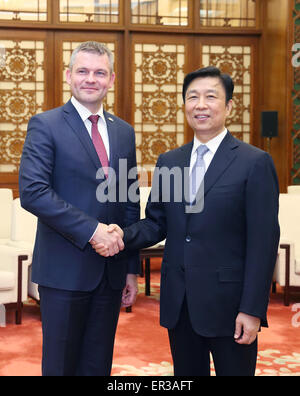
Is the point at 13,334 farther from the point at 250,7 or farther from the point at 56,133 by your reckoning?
the point at 250,7

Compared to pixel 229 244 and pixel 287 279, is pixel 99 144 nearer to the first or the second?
pixel 229 244

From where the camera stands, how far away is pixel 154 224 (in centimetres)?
214

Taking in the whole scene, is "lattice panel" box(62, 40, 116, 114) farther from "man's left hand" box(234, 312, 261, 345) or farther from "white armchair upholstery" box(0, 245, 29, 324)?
"man's left hand" box(234, 312, 261, 345)

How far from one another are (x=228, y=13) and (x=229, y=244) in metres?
5.96

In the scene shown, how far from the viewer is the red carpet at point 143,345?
3305mm

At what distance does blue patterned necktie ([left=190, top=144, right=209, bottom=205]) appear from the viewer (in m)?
1.95

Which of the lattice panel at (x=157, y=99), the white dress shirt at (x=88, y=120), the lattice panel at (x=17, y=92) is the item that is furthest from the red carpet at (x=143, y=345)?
the lattice panel at (x=157, y=99)

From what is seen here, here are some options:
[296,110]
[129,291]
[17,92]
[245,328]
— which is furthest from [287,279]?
[17,92]

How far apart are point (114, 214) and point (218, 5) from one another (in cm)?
571

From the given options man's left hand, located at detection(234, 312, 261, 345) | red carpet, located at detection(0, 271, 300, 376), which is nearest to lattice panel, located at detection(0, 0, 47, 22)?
red carpet, located at detection(0, 271, 300, 376)

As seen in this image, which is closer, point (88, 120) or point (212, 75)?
point (212, 75)

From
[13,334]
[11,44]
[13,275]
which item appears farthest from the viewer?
[11,44]

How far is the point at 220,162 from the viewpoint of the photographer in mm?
1911
